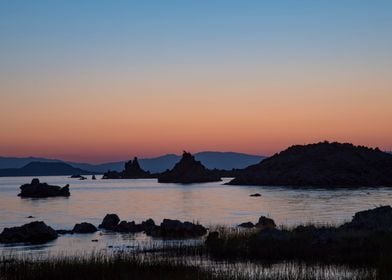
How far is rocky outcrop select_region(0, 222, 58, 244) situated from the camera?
49438mm

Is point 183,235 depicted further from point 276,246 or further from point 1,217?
point 1,217

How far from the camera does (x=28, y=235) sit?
49.8m

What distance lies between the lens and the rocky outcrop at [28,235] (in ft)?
162

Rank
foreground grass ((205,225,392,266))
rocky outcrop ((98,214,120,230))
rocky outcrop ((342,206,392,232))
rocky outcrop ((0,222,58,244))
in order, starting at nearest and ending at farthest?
foreground grass ((205,225,392,266)) → rocky outcrop ((342,206,392,232)) → rocky outcrop ((0,222,58,244)) → rocky outcrop ((98,214,120,230))

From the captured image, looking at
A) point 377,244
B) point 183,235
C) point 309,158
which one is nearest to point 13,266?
point 377,244

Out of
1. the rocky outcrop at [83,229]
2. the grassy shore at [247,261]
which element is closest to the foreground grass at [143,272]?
the grassy shore at [247,261]

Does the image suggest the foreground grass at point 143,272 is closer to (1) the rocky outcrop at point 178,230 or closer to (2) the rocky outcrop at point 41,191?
(1) the rocky outcrop at point 178,230

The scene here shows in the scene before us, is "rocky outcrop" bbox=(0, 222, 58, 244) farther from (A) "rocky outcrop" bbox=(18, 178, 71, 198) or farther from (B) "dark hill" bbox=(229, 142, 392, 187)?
(B) "dark hill" bbox=(229, 142, 392, 187)

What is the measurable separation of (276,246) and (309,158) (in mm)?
166717

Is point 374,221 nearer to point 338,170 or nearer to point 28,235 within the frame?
point 28,235

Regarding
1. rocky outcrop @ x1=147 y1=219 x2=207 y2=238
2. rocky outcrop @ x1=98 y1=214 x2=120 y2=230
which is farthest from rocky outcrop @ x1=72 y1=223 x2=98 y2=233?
rocky outcrop @ x1=147 y1=219 x2=207 y2=238

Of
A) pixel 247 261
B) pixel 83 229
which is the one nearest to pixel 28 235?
pixel 83 229

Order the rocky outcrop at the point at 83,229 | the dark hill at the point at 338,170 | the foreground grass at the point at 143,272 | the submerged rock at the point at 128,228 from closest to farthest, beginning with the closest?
the foreground grass at the point at 143,272, the rocky outcrop at the point at 83,229, the submerged rock at the point at 128,228, the dark hill at the point at 338,170

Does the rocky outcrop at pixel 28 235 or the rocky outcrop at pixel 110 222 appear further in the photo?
the rocky outcrop at pixel 110 222
